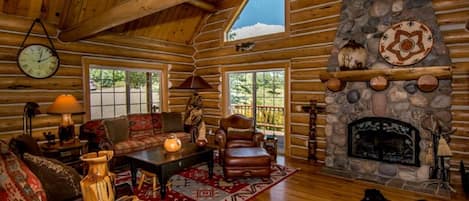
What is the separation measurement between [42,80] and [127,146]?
6.53 ft

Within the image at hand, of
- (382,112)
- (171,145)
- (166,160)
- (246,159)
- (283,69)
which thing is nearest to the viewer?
(166,160)

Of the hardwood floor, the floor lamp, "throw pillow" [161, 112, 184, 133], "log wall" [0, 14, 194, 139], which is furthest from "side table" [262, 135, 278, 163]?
"log wall" [0, 14, 194, 139]

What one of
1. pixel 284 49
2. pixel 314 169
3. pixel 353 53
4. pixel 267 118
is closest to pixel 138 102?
pixel 267 118

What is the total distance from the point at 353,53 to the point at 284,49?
1625 mm

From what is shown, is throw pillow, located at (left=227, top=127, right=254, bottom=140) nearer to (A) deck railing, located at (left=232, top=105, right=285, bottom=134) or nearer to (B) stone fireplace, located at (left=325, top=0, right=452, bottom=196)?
(A) deck railing, located at (left=232, top=105, right=285, bottom=134)

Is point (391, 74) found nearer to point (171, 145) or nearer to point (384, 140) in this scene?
point (384, 140)

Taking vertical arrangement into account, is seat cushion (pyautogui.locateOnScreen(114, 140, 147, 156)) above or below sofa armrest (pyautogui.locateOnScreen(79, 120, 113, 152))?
below

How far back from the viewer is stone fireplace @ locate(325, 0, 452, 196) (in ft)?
13.5

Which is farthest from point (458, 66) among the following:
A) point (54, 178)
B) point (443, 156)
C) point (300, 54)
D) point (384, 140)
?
point (54, 178)

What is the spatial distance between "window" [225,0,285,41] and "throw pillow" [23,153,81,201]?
197 inches

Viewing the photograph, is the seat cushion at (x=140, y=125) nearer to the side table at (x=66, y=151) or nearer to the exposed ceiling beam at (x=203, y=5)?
the side table at (x=66, y=151)

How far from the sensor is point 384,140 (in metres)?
4.54

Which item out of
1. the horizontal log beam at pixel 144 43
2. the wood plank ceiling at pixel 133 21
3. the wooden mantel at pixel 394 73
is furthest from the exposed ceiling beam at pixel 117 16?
the wooden mantel at pixel 394 73

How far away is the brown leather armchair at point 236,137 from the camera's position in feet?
16.3
